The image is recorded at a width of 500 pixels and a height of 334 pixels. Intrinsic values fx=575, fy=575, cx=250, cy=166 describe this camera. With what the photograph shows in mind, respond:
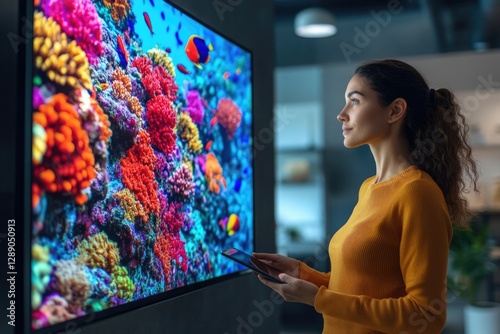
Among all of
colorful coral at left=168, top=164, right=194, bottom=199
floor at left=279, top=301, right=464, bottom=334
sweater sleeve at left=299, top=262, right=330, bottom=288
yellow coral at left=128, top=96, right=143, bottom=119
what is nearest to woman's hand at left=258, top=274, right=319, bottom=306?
sweater sleeve at left=299, top=262, right=330, bottom=288

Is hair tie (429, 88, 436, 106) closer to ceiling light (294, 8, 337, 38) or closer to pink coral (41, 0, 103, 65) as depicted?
pink coral (41, 0, 103, 65)

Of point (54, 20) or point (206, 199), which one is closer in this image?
point (54, 20)

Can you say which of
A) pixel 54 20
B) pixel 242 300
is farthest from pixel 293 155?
pixel 54 20

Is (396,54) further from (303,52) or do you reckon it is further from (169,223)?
(169,223)

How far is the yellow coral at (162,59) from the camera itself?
1868 millimetres

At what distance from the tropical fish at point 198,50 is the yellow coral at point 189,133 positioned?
225 mm

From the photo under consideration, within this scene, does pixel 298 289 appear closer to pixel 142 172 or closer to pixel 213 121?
pixel 142 172

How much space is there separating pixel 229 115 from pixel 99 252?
1053 mm

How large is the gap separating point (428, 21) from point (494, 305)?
2.93 meters

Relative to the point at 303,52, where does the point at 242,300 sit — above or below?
below

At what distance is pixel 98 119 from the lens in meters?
1.54

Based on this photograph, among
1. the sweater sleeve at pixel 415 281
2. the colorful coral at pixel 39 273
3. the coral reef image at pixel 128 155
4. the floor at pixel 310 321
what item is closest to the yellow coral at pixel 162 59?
the coral reef image at pixel 128 155

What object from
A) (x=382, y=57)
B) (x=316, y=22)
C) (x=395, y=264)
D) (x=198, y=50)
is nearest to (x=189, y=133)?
(x=198, y=50)

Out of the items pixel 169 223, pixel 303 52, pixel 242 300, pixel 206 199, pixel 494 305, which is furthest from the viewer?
pixel 303 52
